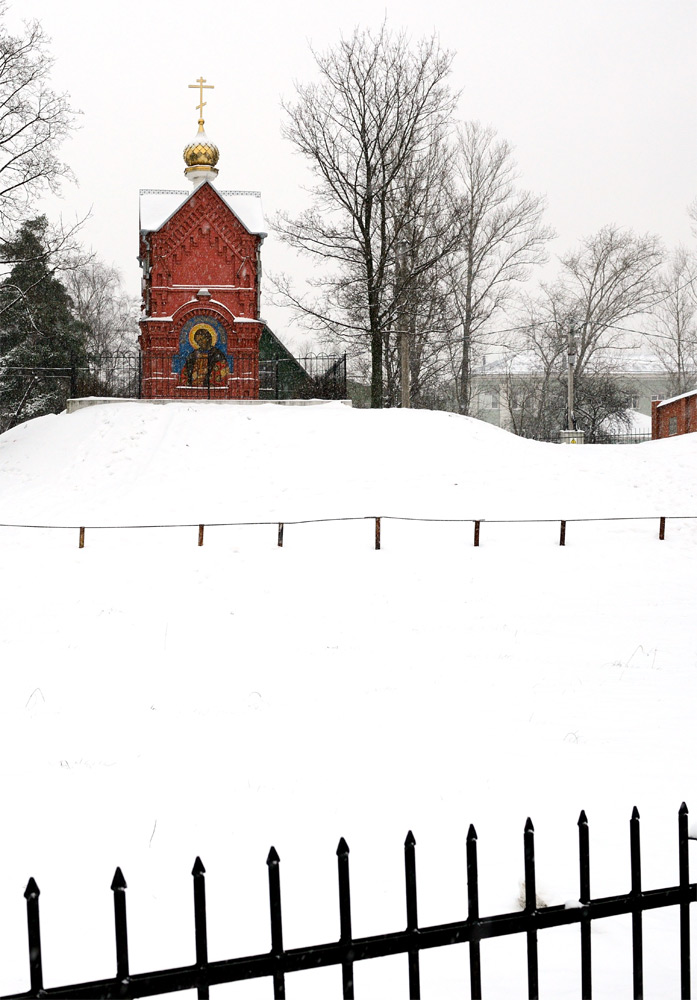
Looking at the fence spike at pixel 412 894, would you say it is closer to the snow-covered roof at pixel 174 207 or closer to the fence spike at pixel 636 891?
the fence spike at pixel 636 891

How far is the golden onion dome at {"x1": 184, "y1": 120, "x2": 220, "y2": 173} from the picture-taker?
3250 cm

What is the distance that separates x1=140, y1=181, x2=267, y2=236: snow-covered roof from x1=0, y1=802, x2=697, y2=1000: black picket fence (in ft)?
98.8

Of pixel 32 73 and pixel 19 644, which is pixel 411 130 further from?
pixel 19 644

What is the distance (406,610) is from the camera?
45.6 feet

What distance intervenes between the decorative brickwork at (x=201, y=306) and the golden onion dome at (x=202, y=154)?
170 cm

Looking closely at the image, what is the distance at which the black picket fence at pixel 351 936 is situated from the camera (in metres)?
2.67

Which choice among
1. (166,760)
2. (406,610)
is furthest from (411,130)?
(166,760)

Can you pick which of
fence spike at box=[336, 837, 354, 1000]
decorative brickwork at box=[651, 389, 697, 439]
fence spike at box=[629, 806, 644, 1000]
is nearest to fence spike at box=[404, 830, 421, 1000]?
fence spike at box=[336, 837, 354, 1000]

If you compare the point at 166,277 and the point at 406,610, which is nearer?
the point at 406,610

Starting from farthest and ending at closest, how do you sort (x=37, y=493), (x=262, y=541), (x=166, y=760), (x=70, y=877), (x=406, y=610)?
(x=37, y=493), (x=262, y=541), (x=406, y=610), (x=166, y=760), (x=70, y=877)

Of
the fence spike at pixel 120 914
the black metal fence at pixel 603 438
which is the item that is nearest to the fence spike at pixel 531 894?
the fence spike at pixel 120 914

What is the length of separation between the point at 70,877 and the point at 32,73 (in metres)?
27.2

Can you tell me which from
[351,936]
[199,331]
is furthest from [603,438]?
[351,936]

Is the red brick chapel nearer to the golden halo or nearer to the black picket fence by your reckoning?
the golden halo
